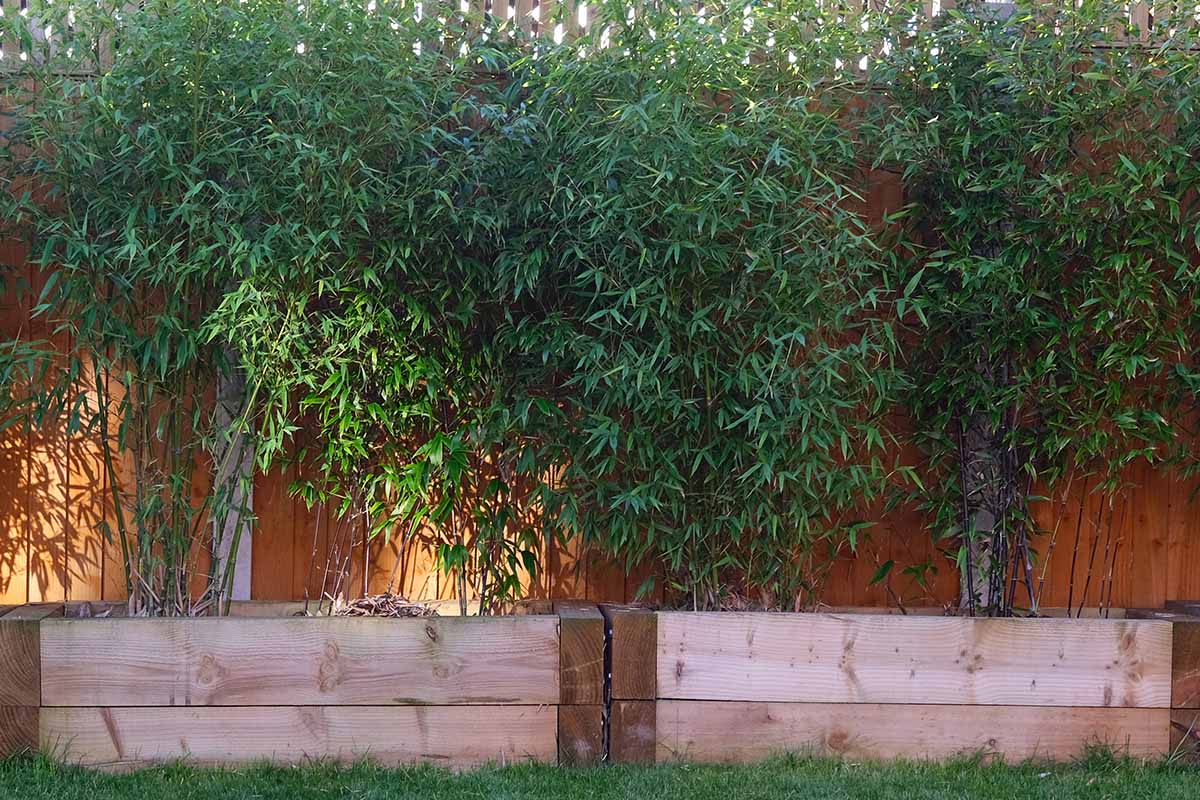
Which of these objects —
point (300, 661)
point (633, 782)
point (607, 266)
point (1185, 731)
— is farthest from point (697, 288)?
point (1185, 731)

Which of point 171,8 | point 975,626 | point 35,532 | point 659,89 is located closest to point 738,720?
point 975,626

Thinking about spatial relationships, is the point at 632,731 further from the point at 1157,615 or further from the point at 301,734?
the point at 1157,615

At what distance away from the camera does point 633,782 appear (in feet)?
9.02

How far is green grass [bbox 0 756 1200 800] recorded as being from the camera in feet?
8.70

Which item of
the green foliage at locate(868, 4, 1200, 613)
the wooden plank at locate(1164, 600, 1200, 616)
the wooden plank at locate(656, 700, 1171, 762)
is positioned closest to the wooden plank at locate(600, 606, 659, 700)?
the wooden plank at locate(656, 700, 1171, 762)

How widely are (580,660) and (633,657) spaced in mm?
→ 138

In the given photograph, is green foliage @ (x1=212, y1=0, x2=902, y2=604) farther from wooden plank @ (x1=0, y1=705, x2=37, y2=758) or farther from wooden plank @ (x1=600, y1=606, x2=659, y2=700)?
wooden plank @ (x1=0, y1=705, x2=37, y2=758)

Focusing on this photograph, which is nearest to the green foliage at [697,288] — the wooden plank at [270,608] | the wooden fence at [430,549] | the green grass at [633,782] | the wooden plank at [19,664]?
the wooden fence at [430,549]

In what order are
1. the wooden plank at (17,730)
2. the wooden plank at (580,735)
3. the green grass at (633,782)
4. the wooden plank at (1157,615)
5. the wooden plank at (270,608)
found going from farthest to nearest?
the wooden plank at (270,608) → the wooden plank at (1157,615) → the wooden plank at (580,735) → the wooden plank at (17,730) → the green grass at (633,782)

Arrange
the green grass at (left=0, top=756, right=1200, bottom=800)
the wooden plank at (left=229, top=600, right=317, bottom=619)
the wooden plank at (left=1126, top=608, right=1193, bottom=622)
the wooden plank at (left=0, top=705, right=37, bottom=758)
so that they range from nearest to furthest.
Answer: the green grass at (left=0, top=756, right=1200, bottom=800)
the wooden plank at (left=0, top=705, right=37, bottom=758)
the wooden plank at (left=1126, top=608, right=1193, bottom=622)
the wooden plank at (left=229, top=600, right=317, bottom=619)

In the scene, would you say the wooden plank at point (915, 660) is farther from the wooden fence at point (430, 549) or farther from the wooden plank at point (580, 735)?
the wooden fence at point (430, 549)

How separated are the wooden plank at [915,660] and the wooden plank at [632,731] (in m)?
0.10

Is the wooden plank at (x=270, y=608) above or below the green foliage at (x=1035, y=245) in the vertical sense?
below

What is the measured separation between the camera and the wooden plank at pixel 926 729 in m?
2.94
